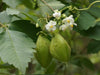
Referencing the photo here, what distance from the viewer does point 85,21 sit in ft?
4.63

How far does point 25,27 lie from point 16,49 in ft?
0.75

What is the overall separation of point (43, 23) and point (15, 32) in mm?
175

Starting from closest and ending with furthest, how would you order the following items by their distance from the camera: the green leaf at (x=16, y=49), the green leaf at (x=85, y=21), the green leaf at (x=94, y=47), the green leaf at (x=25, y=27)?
the green leaf at (x=16, y=49)
the green leaf at (x=25, y=27)
the green leaf at (x=85, y=21)
the green leaf at (x=94, y=47)

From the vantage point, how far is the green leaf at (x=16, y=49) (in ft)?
3.29

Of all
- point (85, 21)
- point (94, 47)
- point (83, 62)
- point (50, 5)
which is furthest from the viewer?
point (83, 62)

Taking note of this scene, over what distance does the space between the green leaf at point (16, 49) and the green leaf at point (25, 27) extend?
0.20ft

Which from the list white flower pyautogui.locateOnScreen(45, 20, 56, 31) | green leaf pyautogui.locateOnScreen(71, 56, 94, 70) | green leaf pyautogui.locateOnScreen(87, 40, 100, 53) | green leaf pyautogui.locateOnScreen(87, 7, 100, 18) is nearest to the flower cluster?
white flower pyautogui.locateOnScreen(45, 20, 56, 31)

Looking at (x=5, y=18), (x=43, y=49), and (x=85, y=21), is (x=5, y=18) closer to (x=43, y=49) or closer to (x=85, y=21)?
(x=43, y=49)

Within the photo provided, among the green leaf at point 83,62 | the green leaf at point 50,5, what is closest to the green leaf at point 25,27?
the green leaf at point 50,5

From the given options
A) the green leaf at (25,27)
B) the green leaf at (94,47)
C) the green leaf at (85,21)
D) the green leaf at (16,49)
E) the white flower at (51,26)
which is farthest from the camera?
the green leaf at (94,47)

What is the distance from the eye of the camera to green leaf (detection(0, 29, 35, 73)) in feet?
3.29

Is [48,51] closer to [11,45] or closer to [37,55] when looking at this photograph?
[37,55]

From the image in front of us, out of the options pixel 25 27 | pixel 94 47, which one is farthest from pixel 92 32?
pixel 25 27

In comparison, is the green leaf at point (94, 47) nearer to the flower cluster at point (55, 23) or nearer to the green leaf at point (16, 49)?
the flower cluster at point (55, 23)
